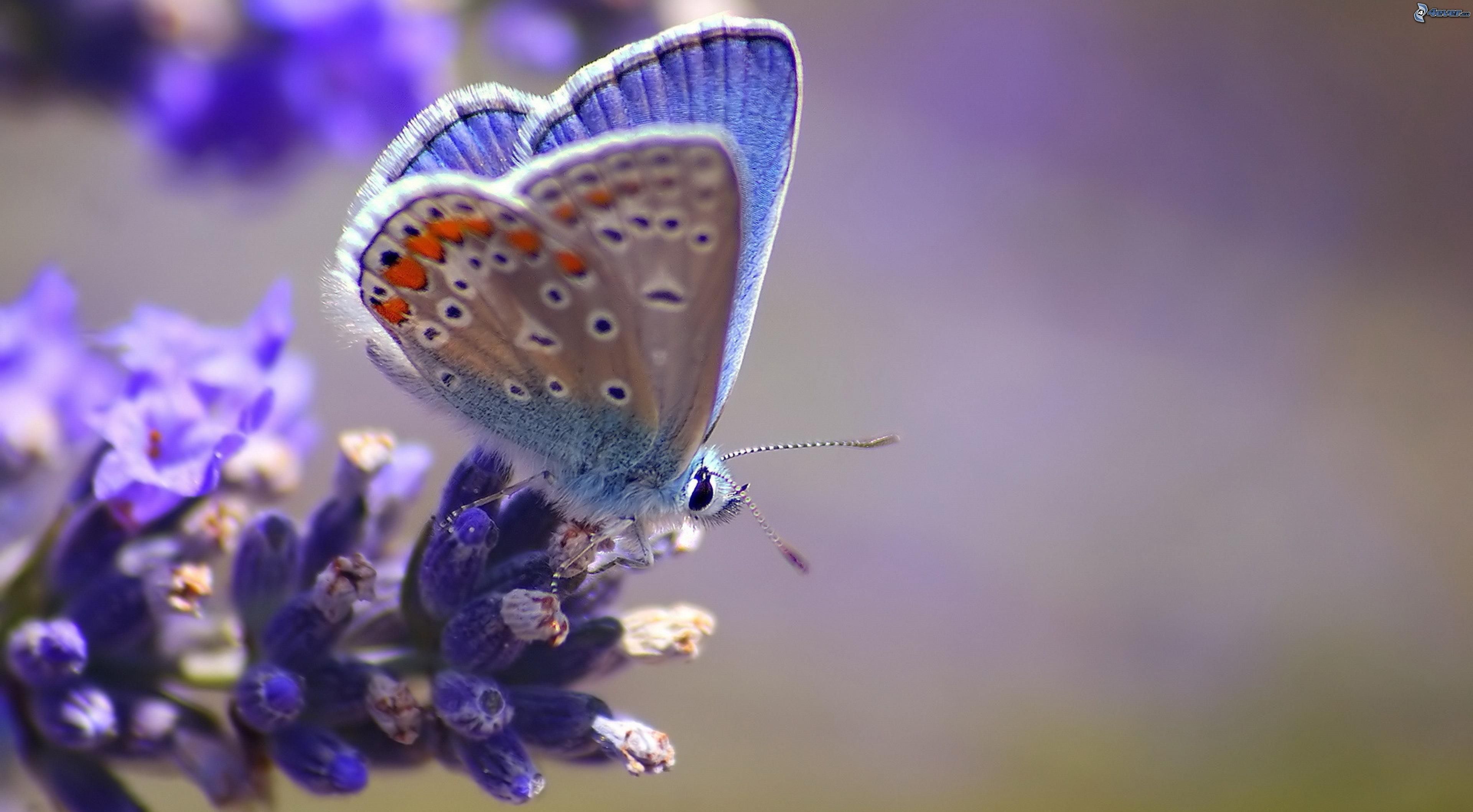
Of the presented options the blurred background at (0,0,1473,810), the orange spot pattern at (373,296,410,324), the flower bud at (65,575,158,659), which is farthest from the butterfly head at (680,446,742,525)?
the blurred background at (0,0,1473,810)

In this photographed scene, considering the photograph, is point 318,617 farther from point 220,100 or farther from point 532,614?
point 220,100

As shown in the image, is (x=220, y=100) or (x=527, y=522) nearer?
(x=527, y=522)

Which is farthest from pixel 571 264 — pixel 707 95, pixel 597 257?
pixel 707 95

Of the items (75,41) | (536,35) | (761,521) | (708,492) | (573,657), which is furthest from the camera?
(536,35)

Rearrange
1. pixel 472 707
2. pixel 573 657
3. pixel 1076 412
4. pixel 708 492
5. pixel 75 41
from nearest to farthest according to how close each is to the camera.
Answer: pixel 472 707
pixel 573 657
pixel 708 492
pixel 75 41
pixel 1076 412

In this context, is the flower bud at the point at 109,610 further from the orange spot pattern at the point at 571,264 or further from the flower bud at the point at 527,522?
the orange spot pattern at the point at 571,264

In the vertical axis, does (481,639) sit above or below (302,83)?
below
